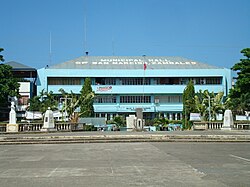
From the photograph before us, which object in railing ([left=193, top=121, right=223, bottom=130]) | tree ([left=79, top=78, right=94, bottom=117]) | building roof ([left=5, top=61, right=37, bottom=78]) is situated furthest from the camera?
building roof ([left=5, top=61, right=37, bottom=78])

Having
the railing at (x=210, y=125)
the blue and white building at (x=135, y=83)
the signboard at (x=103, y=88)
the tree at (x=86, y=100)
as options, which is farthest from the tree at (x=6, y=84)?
the railing at (x=210, y=125)

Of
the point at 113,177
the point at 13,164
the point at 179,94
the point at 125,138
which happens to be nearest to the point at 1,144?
the point at 125,138

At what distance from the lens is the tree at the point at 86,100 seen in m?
51.2

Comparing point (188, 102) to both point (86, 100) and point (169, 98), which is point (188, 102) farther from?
point (86, 100)

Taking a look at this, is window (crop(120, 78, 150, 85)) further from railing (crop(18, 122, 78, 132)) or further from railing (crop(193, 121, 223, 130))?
railing (crop(193, 121, 223, 130))

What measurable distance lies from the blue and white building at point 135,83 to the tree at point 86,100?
4831 mm

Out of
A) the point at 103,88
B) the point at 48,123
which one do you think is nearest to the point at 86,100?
the point at 103,88

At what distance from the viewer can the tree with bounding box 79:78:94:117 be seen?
51.2 m

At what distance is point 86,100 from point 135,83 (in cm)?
1531

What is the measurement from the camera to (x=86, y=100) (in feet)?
170

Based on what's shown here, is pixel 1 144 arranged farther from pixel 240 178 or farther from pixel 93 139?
pixel 240 178

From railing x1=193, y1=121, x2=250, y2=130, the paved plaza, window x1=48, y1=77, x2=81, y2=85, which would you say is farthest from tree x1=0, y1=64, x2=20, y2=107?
the paved plaza

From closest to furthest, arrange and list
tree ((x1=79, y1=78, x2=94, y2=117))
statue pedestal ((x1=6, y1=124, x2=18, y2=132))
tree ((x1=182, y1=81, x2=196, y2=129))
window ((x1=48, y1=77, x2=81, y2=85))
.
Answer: statue pedestal ((x1=6, y1=124, x2=18, y2=132)) < tree ((x1=79, y1=78, x2=94, y2=117)) < tree ((x1=182, y1=81, x2=196, y2=129)) < window ((x1=48, y1=77, x2=81, y2=85))

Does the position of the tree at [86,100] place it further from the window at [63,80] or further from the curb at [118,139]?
the curb at [118,139]
